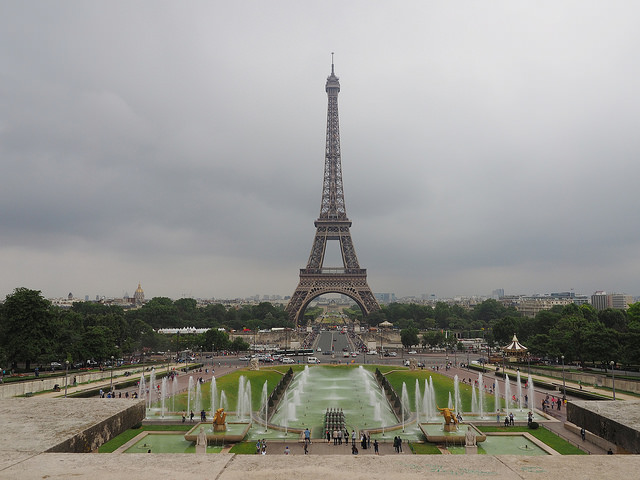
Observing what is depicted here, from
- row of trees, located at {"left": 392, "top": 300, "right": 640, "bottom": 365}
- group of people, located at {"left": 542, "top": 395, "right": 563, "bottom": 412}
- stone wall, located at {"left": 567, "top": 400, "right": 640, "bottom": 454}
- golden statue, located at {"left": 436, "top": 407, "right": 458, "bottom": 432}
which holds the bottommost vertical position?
group of people, located at {"left": 542, "top": 395, "right": 563, "bottom": 412}

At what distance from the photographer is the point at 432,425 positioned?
31.2 metres

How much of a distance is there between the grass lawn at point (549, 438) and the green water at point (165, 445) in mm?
17561

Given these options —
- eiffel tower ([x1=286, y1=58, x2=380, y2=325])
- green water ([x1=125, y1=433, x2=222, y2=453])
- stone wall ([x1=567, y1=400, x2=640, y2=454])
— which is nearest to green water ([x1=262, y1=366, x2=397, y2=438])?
green water ([x1=125, y1=433, x2=222, y2=453])

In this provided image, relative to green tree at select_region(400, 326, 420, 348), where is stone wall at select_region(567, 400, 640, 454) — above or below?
above

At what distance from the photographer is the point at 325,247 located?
124062 mm

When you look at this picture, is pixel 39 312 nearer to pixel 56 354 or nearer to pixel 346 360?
pixel 56 354

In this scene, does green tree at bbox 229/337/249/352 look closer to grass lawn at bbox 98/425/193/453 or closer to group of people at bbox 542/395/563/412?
grass lawn at bbox 98/425/193/453

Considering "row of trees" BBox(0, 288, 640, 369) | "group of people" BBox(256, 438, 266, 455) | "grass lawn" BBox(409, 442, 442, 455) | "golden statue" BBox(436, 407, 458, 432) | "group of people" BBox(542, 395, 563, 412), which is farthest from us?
"row of trees" BBox(0, 288, 640, 369)

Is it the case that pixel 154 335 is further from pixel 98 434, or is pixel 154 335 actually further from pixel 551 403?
pixel 98 434

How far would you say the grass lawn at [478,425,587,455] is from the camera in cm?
2503

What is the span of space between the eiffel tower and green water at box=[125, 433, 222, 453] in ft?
280

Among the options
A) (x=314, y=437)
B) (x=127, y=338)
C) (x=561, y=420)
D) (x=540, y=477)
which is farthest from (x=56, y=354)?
(x=540, y=477)

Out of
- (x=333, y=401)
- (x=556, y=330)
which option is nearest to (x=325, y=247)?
(x=556, y=330)

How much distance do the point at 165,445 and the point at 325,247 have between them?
98.2 metres
